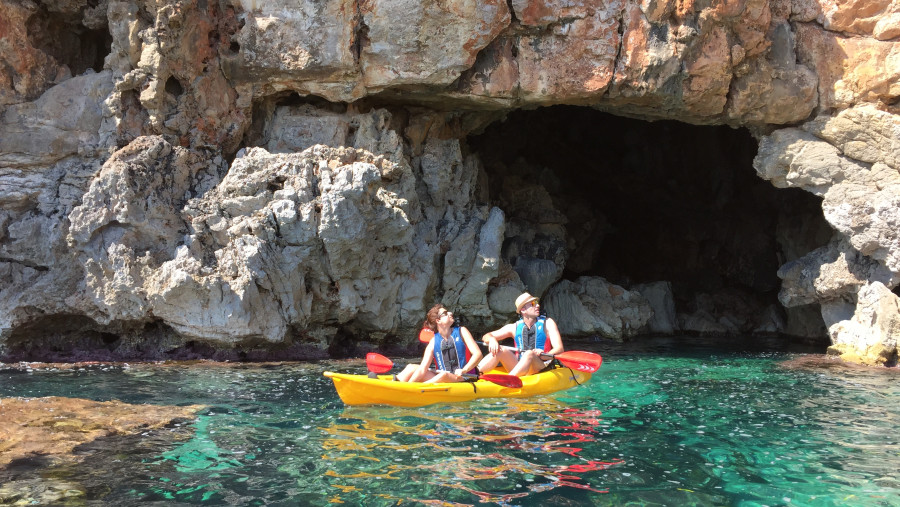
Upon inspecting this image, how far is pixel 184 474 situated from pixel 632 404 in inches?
179

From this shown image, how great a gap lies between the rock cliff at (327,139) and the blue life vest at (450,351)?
3249 millimetres

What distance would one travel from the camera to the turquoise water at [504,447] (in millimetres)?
4715

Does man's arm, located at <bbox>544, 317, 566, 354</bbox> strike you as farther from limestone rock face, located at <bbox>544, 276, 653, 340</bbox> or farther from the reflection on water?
limestone rock face, located at <bbox>544, 276, 653, 340</bbox>

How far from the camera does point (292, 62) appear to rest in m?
10.9

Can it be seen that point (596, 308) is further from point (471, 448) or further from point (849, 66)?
point (471, 448)

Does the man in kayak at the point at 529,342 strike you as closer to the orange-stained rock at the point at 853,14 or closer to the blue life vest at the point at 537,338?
the blue life vest at the point at 537,338

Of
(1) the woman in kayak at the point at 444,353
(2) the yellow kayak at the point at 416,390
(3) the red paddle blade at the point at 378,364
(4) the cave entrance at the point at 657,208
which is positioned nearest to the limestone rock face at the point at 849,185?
(4) the cave entrance at the point at 657,208

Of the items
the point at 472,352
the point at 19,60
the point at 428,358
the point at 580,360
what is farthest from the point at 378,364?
the point at 19,60

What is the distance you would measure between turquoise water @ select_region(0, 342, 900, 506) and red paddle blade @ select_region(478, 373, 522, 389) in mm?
192

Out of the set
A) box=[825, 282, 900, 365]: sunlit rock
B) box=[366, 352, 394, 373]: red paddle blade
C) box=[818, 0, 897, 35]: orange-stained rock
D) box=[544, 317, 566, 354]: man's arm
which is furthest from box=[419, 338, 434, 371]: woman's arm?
box=[818, 0, 897, 35]: orange-stained rock

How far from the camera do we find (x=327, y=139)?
1171cm

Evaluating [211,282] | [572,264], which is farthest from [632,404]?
[572,264]

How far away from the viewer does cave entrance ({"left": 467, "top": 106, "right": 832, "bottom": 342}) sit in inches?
637

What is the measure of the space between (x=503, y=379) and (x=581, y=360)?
3.95 feet
